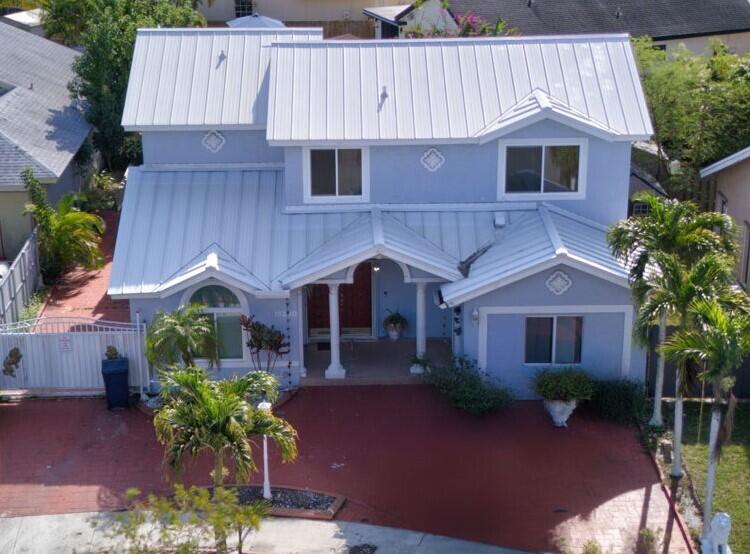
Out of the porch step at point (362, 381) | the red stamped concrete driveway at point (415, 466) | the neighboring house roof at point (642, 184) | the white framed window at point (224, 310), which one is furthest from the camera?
the neighboring house roof at point (642, 184)

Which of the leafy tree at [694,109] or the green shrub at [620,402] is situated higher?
the leafy tree at [694,109]

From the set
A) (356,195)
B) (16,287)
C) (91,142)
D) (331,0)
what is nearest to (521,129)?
(356,195)

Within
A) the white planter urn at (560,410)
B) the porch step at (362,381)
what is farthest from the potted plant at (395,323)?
the white planter urn at (560,410)

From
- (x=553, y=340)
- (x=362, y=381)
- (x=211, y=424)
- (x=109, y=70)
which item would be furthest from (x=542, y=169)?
(x=109, y=70)

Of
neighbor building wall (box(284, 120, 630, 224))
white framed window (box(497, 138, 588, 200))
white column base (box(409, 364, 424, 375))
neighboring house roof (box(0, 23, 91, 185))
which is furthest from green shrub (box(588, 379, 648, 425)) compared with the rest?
neighboring house roof (box(0, 23, 91, 185))

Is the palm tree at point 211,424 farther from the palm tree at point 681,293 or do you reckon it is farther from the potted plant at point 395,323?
the potted plant at point 395,323

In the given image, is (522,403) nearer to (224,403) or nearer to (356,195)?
(356,195)
